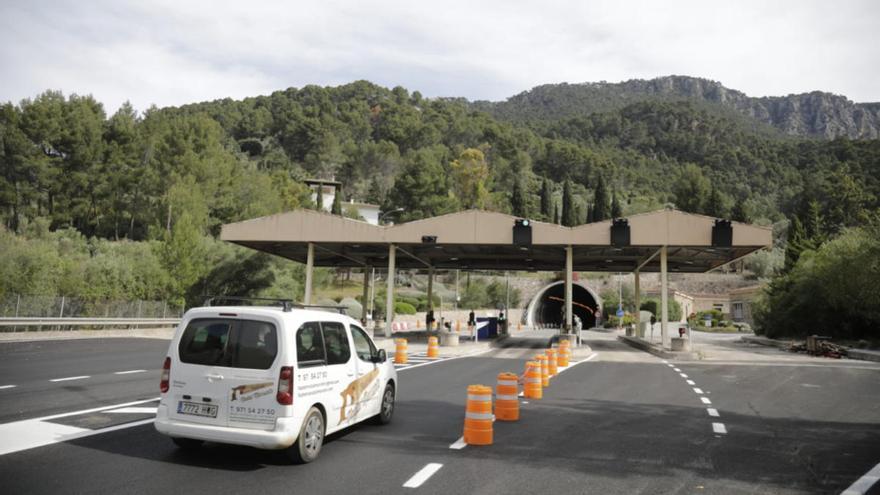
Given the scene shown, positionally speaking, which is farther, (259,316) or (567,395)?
(567,395)

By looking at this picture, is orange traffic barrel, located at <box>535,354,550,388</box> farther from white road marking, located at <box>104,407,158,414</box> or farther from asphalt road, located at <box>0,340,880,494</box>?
white road marking, located at <box>104,407,158,414</box>

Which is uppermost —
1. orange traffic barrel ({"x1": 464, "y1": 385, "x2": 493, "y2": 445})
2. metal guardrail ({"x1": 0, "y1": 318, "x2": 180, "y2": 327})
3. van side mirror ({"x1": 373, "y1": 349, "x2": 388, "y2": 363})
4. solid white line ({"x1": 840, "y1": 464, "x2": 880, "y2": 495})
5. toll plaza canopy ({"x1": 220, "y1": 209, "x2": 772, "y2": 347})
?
toll plaza canopy ({"x1": 220, "y1": 209, "x2": 772, "y2": 347})

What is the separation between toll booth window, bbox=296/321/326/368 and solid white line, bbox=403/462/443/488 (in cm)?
173

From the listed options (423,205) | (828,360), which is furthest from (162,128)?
(828,360)

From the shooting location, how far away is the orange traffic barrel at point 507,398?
403 inches

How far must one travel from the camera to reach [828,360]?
26109 mm

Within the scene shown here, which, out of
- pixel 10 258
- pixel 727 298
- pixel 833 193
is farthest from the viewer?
pixel 833 193

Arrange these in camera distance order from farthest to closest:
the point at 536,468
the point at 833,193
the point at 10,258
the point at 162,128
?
the point at 833,193
the point at 162,128
the point at 10,258
the point at 536,468

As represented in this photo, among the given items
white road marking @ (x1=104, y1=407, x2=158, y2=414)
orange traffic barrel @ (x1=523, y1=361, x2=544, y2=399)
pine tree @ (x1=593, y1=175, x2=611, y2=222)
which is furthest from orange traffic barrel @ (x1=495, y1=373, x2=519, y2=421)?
pine tree @ (x1=593, y1=175, x2=611, y2=222)

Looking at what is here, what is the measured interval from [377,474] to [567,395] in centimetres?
772

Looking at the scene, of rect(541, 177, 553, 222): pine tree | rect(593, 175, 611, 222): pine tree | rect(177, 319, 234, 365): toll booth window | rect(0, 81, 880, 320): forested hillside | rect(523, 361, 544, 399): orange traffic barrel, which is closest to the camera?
rect(177, 319, 234, 365): toll booth window

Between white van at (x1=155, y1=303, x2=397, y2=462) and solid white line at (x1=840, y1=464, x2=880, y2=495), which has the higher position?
white van at (x1=155, y1=303, x2=397, y2=462)

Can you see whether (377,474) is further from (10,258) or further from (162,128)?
(162,128)

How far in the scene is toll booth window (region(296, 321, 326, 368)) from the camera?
23.7ft
